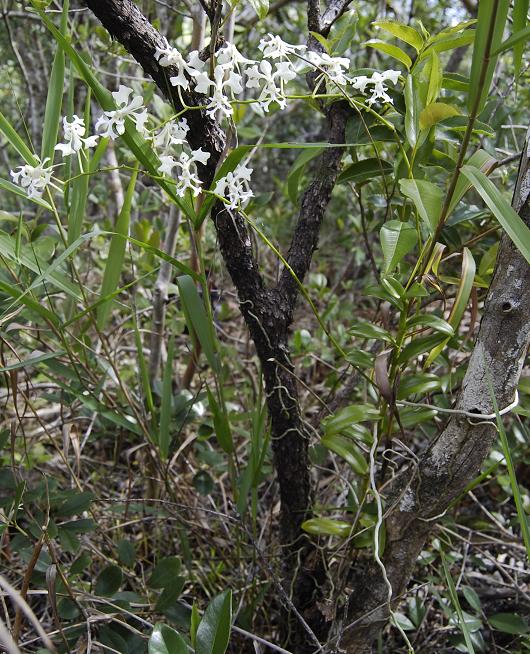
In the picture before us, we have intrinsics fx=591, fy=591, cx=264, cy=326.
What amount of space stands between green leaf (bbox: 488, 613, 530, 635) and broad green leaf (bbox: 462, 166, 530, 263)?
2.14 ft

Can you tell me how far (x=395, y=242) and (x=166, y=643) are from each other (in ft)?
1.49

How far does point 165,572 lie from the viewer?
81 centimetres

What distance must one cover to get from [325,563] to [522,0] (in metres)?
0.69

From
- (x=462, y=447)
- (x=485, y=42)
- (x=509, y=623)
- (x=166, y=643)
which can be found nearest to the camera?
(x=485, y=42)

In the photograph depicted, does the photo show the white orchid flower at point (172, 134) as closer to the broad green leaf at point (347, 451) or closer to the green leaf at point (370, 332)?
the green leaf at point (370, 332)

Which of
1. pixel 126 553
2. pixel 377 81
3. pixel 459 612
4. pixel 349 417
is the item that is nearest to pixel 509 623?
pixel 459 612

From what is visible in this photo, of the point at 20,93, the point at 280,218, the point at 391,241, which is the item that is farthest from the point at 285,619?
the point at 20,93

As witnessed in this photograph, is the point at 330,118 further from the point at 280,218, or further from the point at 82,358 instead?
the point at 280,218

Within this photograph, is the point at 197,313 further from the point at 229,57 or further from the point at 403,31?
the point at 403,31

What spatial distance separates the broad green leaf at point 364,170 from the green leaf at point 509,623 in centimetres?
68

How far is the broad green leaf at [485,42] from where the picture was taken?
420mm

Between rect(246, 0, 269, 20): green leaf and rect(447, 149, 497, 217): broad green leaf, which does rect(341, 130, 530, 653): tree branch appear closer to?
rect(447, 149, 497, 217): broad green leaf

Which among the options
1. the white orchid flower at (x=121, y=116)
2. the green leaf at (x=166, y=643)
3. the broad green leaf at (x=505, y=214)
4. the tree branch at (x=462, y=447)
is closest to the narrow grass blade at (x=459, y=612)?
the tree branch at (x=462, y=447)

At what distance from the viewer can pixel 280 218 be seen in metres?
2.02
